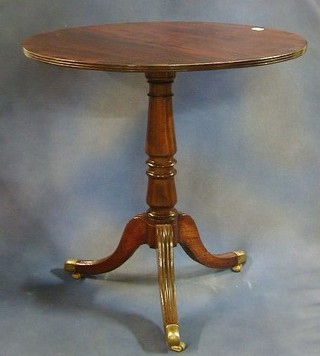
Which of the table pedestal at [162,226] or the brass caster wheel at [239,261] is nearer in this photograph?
the table pedestal at [162,226]

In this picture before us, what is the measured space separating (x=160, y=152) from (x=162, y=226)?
0.57 feet

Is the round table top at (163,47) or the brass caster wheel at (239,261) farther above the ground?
the round table top at (163,47)

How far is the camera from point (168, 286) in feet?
4.73

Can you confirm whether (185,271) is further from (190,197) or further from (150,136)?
(150,136)

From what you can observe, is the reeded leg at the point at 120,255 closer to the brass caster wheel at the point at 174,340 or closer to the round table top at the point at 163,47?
the brass caster wheel at the point at 174,340

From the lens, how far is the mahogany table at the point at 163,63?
1.13 meters

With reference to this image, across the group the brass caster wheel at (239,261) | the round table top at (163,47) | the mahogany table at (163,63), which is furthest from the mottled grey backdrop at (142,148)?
the round table top at (163,47)

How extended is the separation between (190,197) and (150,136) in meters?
0.45

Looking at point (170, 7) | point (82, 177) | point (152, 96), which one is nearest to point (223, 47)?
point (152, 96)

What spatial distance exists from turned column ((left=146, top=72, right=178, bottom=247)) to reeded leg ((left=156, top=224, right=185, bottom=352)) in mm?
31

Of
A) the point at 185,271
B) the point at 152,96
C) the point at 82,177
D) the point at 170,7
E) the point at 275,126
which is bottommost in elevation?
the point at 185,271

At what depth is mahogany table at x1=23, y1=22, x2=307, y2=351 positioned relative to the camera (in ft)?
3.70

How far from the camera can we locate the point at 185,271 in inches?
65.9

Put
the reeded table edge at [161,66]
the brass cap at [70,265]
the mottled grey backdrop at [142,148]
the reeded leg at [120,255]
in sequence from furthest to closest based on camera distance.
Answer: the mottled grey backdrop at [142,148], the brass cap at [70,265], the reeded leg at [120,255], the reeded table edge at [161,66]
